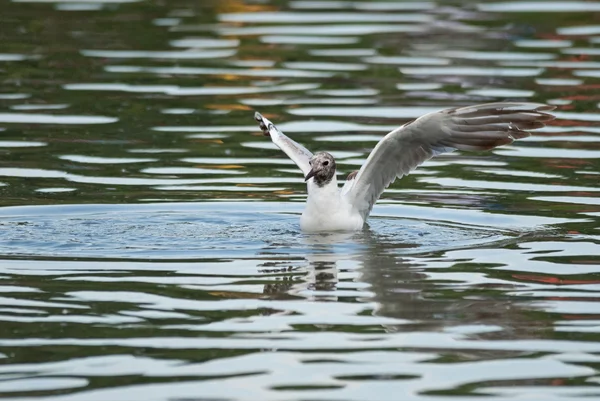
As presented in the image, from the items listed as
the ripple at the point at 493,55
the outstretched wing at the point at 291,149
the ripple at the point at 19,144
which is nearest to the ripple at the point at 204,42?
the ripple at the point at 493,55

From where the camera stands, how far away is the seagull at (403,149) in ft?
39.1

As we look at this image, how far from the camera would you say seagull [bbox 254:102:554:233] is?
39.1ft

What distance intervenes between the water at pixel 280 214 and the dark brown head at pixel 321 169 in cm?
53

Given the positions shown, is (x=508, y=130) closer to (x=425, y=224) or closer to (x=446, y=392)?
(x=425, y=224)

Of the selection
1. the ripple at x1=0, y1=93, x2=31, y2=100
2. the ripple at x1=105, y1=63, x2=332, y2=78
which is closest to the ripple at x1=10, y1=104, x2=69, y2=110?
the ripple at x1=0, y1=93, x2=31, y2=100

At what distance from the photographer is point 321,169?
40.2 ft

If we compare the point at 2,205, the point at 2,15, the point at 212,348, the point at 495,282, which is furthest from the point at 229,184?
the point at 2,15

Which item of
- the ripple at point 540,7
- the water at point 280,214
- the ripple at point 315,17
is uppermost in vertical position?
the ripple at point 540,7

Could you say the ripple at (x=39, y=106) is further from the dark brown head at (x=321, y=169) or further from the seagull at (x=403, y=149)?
the dark brown head at (x=321, y=169)

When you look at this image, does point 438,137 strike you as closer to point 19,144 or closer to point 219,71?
point 19,144

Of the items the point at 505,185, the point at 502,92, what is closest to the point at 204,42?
the point at 502,92

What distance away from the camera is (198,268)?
1059 centimetres

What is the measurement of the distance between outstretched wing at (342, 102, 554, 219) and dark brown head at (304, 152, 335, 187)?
313 millimetres

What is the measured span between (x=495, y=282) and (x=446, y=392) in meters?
2.69
